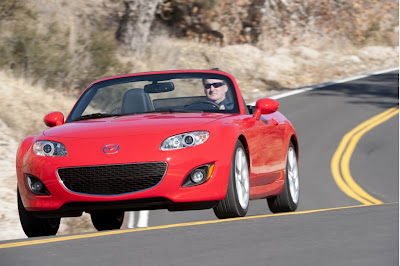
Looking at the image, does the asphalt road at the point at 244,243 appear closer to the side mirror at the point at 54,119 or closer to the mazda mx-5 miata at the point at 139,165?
the mazda mx-5 miata at the point at 139,165

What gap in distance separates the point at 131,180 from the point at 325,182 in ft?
26.5

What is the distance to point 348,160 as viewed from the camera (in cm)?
1759

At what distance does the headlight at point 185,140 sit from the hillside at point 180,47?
4.76 m

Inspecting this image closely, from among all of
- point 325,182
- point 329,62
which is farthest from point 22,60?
point 329,62

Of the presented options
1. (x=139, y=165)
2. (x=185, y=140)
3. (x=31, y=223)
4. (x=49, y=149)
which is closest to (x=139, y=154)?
(x=139, y=165)

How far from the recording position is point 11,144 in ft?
51.1

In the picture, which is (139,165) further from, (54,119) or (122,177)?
(54,119)

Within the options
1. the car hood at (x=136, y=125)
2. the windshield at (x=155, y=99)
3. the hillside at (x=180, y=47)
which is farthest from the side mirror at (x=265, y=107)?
the hillside at (x=180, y=47)

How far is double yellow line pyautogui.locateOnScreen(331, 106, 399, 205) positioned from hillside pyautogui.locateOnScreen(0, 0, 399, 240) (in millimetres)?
5021

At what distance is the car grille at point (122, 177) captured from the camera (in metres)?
7.83

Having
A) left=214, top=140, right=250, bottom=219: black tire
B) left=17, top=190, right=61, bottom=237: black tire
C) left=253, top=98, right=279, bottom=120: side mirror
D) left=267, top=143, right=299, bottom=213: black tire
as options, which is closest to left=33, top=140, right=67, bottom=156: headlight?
left=17, top=190, right=61, bottom=237: black tire

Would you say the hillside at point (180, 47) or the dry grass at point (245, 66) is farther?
the hillside at point (180, 47)

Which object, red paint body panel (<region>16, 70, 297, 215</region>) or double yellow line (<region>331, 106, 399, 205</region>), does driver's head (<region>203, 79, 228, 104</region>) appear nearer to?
red paint body panel (<region>16, 70, 297, 215</region>)

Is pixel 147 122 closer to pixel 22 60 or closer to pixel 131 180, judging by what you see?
pixel 131 180
